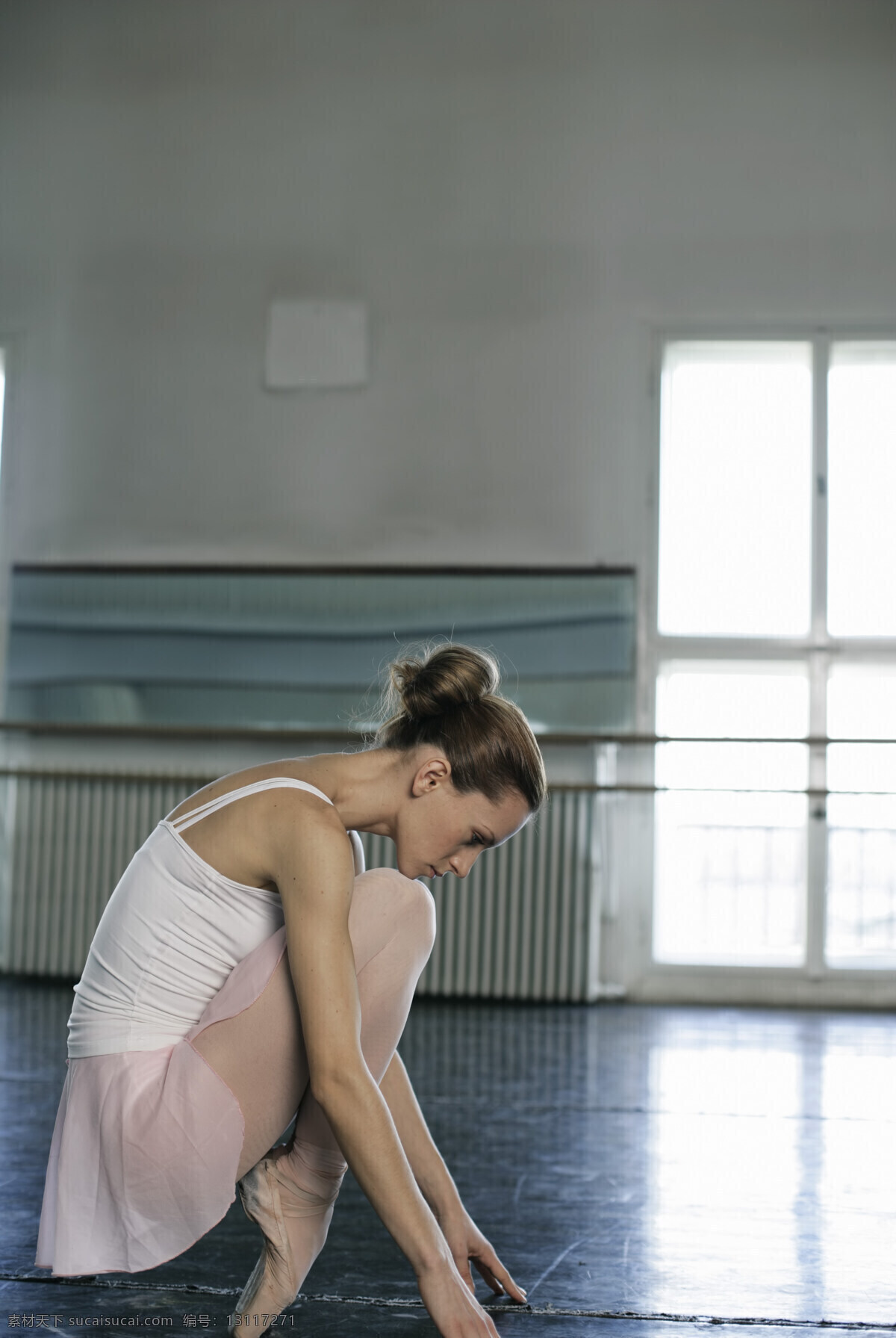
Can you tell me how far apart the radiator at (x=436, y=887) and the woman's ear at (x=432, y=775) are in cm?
276

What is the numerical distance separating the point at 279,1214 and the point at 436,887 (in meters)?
2.94

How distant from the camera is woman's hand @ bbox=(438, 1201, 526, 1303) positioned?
133 cm

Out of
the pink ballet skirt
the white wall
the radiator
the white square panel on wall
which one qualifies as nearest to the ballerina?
the pink ballet skirt

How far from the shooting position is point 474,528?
4.41 meters

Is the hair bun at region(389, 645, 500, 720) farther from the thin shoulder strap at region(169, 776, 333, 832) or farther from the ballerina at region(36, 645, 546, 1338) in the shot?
the thin shoulder strap at region(169, 776, 333, 832)

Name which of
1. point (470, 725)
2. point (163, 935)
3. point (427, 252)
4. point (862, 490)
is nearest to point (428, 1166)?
point (163, 935)

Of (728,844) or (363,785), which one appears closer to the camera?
(363,785)

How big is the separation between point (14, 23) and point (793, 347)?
3328mm

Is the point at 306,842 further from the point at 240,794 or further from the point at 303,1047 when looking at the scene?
the point at 303,1047

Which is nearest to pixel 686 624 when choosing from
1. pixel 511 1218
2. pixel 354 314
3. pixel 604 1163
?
pixel 354 314

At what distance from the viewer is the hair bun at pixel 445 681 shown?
1229 mm

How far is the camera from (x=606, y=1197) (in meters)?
1.85

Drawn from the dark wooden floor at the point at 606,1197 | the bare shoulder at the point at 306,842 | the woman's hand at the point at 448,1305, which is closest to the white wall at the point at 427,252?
the dark wooden floor at the point at 606,1197

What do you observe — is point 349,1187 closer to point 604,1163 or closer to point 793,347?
point 604,1163
